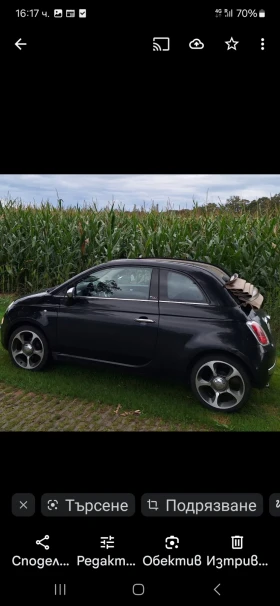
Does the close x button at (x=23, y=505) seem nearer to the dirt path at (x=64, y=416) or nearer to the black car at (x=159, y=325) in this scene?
the dirt path at (x=64, y=416)

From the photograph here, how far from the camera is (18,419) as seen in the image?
4398mm

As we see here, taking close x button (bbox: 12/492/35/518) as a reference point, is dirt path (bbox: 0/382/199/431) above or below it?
below

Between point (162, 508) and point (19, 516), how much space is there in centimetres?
55

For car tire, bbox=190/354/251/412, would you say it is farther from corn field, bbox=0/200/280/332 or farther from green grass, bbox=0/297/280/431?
corn field, bbox=0/200/280/332

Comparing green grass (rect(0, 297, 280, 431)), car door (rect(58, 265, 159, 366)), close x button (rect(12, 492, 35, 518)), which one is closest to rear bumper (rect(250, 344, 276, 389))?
green grass (rect(0, 297, 280, 431))

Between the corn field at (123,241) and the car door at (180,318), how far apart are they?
3.55 metres

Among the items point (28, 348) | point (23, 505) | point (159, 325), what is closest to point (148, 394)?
point (159, 325)

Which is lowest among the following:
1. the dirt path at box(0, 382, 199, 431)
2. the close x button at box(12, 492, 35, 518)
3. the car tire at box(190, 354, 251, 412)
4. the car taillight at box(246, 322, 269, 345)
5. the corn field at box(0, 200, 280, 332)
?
the dirt path at box(0, 382, 199, 431)

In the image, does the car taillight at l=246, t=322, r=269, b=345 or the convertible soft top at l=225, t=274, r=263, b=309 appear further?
the convertible soft top at l=225, t=274, r=263, b=309

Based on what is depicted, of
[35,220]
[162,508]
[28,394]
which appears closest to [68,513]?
[162,508]

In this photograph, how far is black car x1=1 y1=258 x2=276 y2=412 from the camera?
15.0 ft

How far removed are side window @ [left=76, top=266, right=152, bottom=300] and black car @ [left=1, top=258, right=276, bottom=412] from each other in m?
0.01

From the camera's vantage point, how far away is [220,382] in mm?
4656
